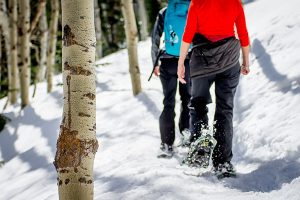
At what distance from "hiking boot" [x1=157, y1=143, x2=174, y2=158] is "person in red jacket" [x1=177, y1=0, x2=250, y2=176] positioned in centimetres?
92

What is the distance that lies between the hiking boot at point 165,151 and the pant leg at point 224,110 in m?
0.96

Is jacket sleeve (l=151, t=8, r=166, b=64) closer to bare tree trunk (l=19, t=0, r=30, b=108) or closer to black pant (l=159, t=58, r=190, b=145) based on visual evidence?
black pant (l=159, t=58, r=190, b=145)

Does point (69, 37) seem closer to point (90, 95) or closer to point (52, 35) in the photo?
point (90, 95)

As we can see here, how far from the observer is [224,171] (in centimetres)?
364

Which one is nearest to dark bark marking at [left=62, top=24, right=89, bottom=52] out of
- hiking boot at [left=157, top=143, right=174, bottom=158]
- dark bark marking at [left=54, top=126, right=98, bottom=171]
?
dark bark marking at [left=54, top=126, right=98, bottom=171]

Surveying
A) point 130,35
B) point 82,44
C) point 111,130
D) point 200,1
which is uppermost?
point 200,1

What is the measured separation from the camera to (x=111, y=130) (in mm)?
6656

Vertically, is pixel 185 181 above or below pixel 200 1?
below

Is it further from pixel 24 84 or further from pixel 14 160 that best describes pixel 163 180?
pixel 24 84

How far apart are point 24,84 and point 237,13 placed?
706cm

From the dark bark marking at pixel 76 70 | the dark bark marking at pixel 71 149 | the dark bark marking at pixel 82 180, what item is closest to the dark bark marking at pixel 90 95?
the dark bark marking at pixel 76 70

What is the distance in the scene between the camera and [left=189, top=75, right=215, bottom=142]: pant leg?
143 inches

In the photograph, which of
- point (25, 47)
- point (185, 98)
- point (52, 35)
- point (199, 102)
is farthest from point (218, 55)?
point (52, 35)

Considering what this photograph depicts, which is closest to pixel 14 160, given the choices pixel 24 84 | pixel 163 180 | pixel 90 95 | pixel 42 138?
pixel 42 138
